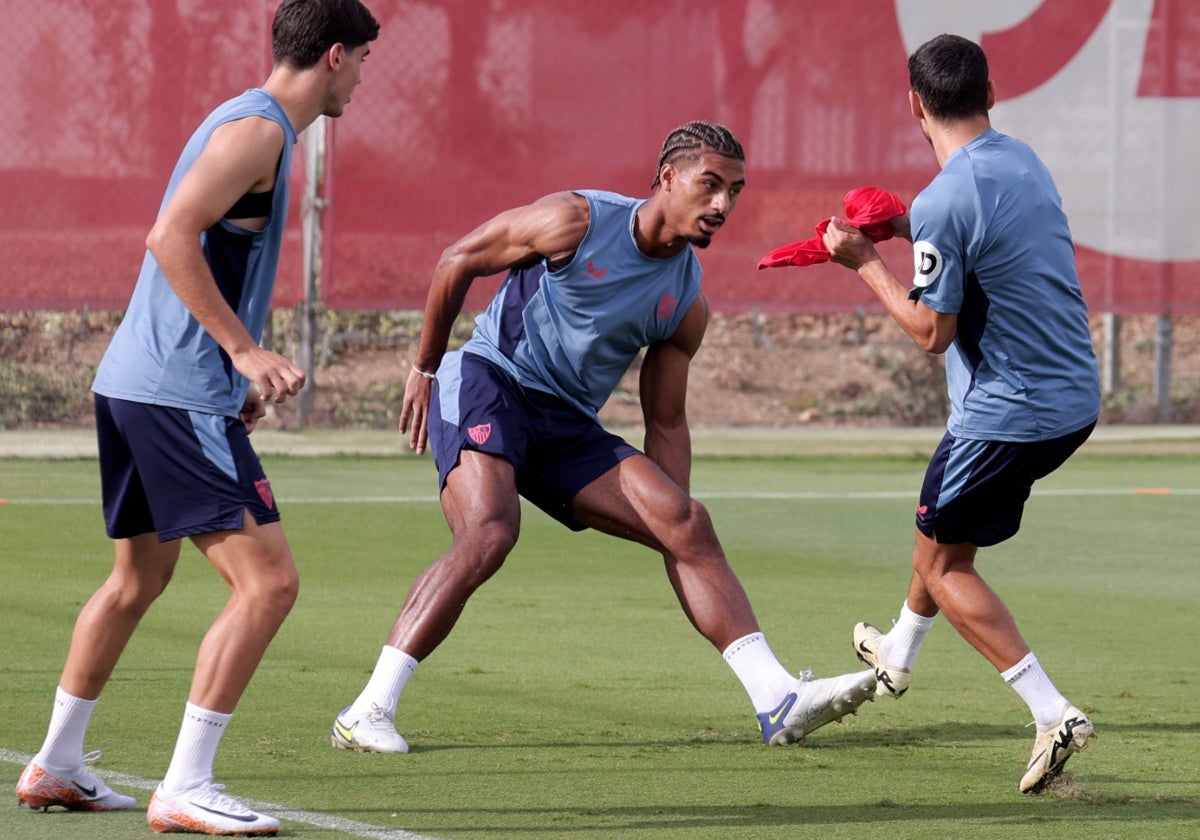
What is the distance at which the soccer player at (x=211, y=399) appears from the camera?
4.72 metres

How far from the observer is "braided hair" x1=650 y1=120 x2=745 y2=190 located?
20.6ft

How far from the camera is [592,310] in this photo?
6516mm

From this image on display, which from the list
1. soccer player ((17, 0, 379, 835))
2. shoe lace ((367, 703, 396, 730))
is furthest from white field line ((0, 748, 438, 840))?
shoe lace ((367, 703, 396, 730))

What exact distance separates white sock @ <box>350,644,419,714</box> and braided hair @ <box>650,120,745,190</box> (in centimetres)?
174

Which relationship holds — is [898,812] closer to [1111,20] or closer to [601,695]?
[601,695]

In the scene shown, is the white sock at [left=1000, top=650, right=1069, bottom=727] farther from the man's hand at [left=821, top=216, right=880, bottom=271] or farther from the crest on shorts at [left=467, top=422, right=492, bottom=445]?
the crest on shorts at [left=467, top=422, right=492, bottom=445]

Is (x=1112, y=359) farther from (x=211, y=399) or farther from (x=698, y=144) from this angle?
(x=211, y=399)

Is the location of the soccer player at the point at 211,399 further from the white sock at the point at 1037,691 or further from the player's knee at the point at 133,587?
the white sock at the point at 1037,691

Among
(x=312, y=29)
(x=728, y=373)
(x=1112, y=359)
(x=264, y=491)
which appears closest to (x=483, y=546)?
(x=264, y=491)

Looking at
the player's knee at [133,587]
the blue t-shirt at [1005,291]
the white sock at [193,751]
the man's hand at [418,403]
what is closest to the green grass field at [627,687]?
the white sock at [193,751]

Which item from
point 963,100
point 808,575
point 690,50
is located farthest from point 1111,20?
point 963,100

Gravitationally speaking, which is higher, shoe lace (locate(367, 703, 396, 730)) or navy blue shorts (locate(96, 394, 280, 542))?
navy blue shorts (locate(96, 394, 280, 542))

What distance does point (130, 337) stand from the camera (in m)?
4.95

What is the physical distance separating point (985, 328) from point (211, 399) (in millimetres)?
2247
